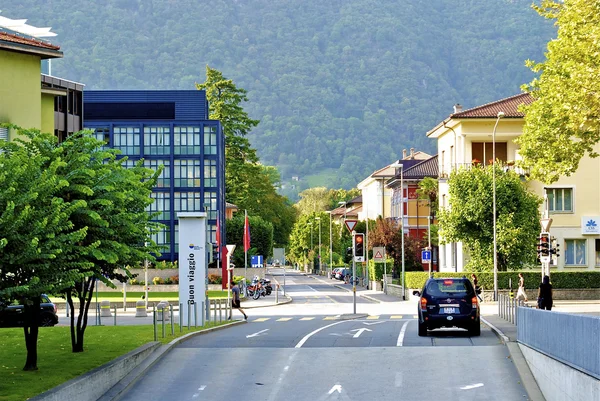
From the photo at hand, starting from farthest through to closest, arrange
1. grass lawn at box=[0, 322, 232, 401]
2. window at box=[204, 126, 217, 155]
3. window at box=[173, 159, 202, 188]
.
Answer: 1. window at box=[204, 126, 217, 155]
2. window at box=[173, 159, 202, 188]
3. grass lawn at box=[0, 322, 232, 401]

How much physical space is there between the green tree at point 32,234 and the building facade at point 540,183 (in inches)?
1914

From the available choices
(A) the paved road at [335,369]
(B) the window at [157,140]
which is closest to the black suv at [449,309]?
(A) the paved road at [335,369]

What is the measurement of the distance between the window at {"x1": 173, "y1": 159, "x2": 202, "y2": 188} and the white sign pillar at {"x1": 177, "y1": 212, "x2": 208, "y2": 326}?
77.8 meters

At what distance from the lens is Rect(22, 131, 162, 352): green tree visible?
20.5m

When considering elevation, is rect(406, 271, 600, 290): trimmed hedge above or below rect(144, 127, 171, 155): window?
below

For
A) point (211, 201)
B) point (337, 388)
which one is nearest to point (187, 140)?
point (211, 201)

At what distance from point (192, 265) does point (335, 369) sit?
12519mm

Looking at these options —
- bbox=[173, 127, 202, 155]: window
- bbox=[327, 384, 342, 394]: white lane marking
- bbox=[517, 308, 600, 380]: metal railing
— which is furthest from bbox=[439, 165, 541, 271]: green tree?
bbox=[173, 127, 202, 155]: window

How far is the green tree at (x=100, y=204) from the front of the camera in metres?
20.5

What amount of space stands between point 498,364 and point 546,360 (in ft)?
13.7

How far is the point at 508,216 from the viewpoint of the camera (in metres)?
63.5

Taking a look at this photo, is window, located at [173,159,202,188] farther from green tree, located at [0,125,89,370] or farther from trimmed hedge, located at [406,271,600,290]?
green tree, located at [0,125,89,370]

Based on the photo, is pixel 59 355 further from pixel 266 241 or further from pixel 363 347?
pixel 266 241

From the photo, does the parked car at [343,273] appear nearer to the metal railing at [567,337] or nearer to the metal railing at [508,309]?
the metal railing at [508,309]
